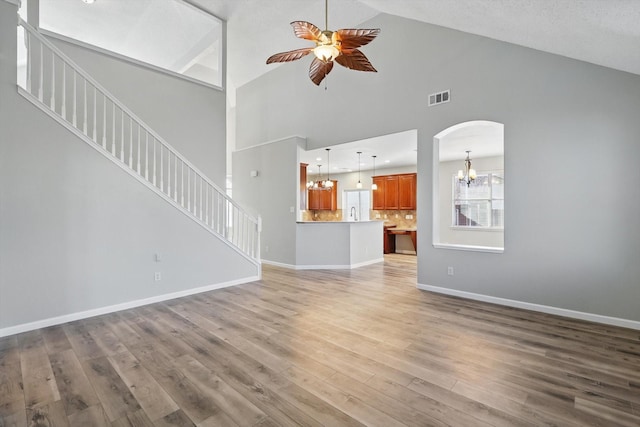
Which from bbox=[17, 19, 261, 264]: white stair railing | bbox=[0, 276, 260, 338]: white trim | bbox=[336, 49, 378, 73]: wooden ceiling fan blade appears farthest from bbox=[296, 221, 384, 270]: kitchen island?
bbox=[336, 49, 378, 73]: wooden ceiling fan blade

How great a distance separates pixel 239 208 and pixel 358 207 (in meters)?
5.99

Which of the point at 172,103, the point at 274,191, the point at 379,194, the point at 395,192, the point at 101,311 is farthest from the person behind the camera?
the point at 379,194

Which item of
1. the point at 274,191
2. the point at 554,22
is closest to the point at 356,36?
the point at 554,22

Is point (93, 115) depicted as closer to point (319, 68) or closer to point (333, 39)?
point (319, 68)

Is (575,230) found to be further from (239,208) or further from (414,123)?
(239,208)

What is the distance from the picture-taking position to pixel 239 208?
5.52 meters

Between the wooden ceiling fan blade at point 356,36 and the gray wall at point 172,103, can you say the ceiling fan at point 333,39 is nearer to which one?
the wooden ceiling fan blade at point 356,36

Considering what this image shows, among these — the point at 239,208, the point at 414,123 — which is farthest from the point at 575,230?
the point at 239,208

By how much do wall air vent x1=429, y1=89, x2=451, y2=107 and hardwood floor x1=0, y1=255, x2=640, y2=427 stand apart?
3079 mm

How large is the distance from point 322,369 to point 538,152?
3.72 meters

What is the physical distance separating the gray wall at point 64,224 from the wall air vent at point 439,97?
4.30 metres

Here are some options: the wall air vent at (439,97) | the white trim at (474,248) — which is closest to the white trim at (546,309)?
the white trim at (474,248)

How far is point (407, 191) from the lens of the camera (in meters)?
9.29

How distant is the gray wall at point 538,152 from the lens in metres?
3.36
